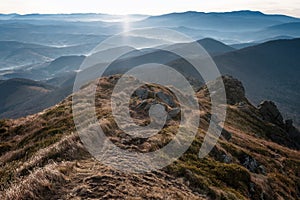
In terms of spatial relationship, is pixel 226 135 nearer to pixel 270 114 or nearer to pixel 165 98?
pixel 165 98

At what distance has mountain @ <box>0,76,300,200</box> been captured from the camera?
14.4 meters

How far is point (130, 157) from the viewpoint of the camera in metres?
19.5

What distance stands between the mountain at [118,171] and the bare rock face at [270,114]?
123 ft

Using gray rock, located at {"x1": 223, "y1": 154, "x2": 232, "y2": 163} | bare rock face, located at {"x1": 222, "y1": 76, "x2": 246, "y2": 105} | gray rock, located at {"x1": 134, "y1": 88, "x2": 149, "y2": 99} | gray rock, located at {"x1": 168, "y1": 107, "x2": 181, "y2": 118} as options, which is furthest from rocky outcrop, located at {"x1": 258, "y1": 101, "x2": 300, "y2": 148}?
gray rock, located at {"x1": 223, "y1": 154, "x2": 232, "y2": 163}

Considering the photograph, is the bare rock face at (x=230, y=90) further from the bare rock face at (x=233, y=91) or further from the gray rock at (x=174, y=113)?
the gray rock at (x=174, y=113)

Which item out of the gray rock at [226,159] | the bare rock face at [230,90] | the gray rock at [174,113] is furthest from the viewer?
the bare rock face at [230,90]

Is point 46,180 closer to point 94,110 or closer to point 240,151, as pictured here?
point 94,110

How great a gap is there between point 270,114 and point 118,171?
7053cm

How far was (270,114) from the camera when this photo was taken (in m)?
78.8

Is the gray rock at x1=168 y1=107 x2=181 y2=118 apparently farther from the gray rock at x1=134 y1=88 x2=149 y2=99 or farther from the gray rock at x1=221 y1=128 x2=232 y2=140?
the gray rock at x1=221 y1=128 x2=232 y2=140

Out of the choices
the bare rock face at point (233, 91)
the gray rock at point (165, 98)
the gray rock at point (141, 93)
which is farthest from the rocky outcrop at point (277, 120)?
the gray rock at point (141, 93)

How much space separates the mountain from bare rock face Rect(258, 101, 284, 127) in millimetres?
37463

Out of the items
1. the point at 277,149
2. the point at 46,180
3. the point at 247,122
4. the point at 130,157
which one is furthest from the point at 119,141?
the point at 247,122

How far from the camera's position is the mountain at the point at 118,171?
47.3 feet
